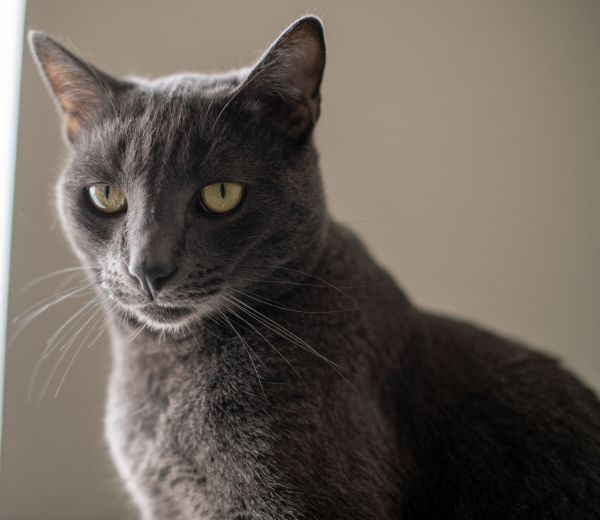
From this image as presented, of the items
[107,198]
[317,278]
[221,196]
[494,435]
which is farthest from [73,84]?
[494,435]

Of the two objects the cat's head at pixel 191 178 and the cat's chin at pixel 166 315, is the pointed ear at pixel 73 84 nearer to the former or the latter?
the cat's head at pixel 191 178

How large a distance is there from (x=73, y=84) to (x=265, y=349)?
1.78 ft

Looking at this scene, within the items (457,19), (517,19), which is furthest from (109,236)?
(517,19)

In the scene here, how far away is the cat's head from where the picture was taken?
35.8 inches

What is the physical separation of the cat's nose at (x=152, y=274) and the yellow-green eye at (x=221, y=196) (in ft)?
0.39

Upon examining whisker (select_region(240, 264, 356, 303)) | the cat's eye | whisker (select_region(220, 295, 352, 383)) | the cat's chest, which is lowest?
the cat's chest

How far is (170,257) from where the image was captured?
88 cm

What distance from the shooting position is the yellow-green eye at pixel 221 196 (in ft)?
3.09

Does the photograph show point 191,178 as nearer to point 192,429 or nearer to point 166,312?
point 166,312

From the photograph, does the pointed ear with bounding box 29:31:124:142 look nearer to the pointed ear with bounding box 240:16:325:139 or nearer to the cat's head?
the cat's head

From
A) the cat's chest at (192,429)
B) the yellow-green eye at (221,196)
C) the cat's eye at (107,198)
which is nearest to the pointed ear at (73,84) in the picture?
the cat's eye at (107,198)

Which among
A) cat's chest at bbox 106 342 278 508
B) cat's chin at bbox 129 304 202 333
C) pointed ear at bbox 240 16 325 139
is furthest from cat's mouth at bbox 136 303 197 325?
pointed ear at bbox 240 16 325 139

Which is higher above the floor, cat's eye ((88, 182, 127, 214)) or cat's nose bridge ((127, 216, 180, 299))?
cat's eye ((88, 182, 127, 214))

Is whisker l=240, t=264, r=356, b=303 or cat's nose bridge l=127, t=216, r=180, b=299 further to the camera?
whisker l=240, t=264, r=356, b=303
